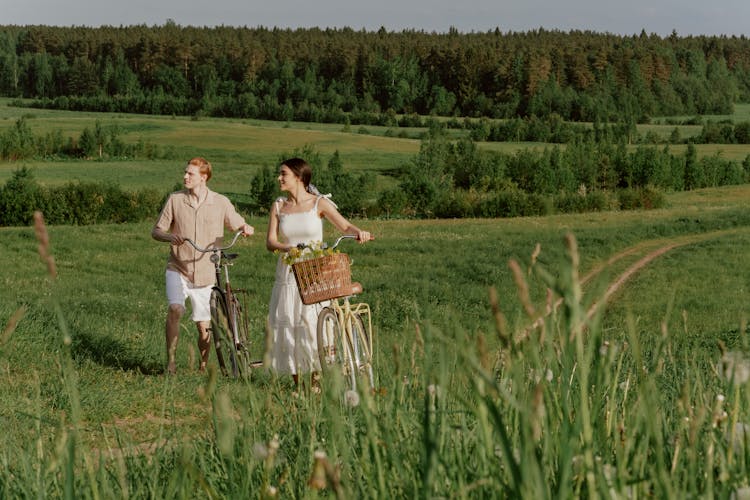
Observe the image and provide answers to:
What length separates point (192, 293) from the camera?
9.49 m

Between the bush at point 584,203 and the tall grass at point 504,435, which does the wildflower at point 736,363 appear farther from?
the bush at point 584,203

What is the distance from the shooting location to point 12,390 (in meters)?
8.12

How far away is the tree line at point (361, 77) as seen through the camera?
445 feet

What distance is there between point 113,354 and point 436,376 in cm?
764

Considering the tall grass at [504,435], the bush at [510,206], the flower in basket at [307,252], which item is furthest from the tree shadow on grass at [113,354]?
the bush at [510,206]

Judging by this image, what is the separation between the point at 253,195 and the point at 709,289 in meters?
36.1

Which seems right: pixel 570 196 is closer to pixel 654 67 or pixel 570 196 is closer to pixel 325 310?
pixel 325 310

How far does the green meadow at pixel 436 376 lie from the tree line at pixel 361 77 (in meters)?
86.4

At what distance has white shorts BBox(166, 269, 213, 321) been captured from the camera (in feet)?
31.0

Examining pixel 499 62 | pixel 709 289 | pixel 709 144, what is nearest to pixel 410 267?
pixel 709 289

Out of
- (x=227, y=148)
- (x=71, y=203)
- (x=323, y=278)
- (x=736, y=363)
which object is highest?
(x=736, y=363)

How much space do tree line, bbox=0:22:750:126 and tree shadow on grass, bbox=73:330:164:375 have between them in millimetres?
118225

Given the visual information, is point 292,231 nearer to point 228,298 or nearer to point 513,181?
point 228,298

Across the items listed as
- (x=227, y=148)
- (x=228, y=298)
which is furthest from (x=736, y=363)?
(x=227, y=148)
